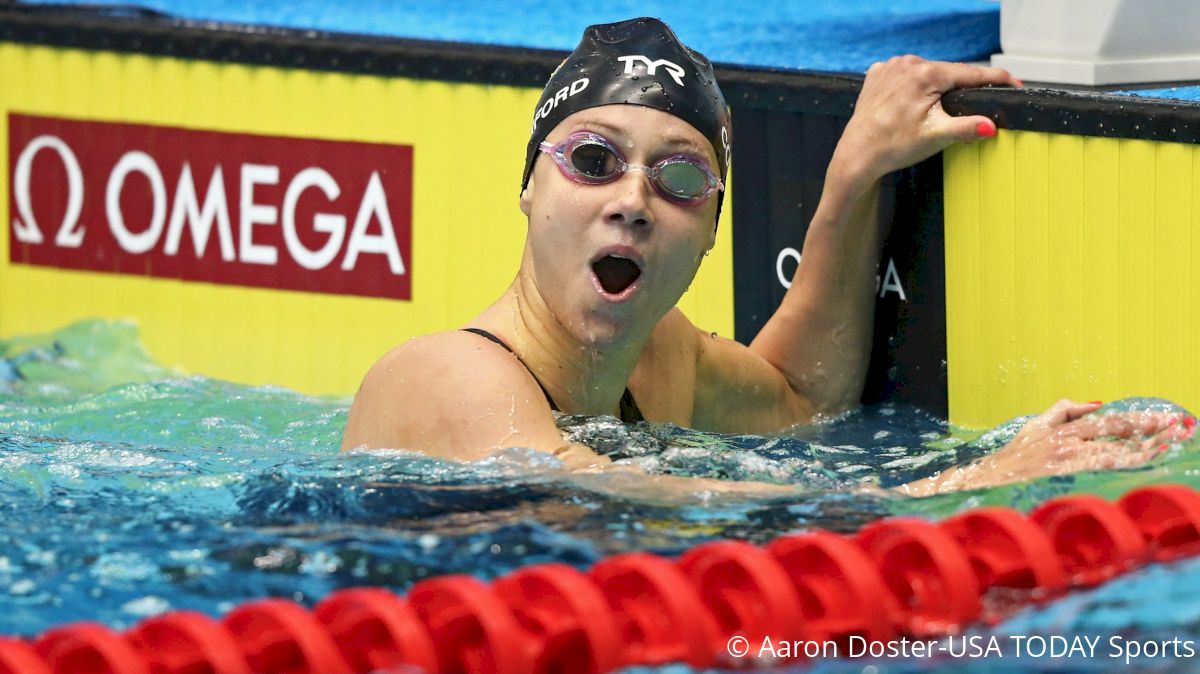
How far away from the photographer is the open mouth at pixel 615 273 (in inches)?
111

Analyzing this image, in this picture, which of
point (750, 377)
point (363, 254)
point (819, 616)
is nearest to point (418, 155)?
point (363, 254)

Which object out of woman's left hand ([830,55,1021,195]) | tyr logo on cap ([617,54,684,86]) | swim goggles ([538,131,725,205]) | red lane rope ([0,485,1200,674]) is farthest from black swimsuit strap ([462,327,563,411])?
woman's left hand ([830,55,1021,195])

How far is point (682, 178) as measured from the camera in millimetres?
2811

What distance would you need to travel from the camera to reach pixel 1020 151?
10.9 feet

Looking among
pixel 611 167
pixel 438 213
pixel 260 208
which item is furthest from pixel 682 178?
pixel 260 208

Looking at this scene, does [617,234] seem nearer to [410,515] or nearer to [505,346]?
[505,346]

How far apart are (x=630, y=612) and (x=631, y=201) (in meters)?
0.81

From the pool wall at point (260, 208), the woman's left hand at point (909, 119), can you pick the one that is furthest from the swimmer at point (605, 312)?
the pool wall at point (260, 208)

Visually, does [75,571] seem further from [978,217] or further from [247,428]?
[978,217]

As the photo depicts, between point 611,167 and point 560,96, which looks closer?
point 611,167

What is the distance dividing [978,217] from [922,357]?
1.10 feet

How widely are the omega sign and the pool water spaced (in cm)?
100

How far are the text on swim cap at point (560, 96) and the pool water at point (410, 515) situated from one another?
1.76ft

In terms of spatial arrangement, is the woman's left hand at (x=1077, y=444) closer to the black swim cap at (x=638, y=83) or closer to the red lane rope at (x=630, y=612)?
the red lane rope at (x=630, y=612)
